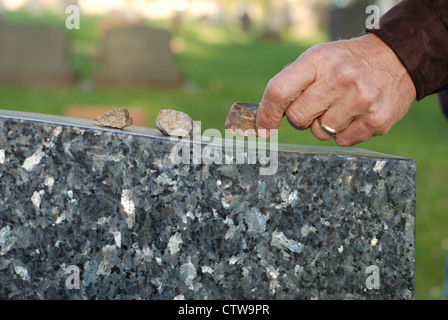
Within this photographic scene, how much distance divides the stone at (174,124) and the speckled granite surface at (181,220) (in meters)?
0.08

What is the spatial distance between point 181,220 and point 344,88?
0.58 m

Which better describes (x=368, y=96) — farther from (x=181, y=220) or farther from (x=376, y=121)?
(x=181, y=220)

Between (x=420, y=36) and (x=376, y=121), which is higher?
(x=420, y=36)

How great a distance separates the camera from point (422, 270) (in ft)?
13.2

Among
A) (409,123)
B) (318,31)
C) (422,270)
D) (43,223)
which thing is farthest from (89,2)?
(43,223)

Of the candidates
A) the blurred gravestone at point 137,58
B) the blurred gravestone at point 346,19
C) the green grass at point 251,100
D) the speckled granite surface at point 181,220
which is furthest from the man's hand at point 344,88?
the blurred gravestone at point 346,19

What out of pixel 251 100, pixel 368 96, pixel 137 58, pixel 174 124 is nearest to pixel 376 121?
pixel 368 96

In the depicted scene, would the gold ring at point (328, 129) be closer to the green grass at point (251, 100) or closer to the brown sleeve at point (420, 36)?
the brown sleeve at point (420, 36)

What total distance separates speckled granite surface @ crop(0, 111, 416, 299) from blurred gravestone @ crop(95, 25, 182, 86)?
7644mm

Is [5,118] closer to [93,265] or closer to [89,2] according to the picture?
[93,265]

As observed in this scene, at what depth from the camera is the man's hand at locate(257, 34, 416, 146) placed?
5.32 feet

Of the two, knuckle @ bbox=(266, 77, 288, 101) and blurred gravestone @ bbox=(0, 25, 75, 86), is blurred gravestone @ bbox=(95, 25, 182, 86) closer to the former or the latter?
blurred gravestone @ bbox=(0, 25, 75, 86)

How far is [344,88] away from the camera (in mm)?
1639

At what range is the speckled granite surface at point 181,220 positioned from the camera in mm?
1568
